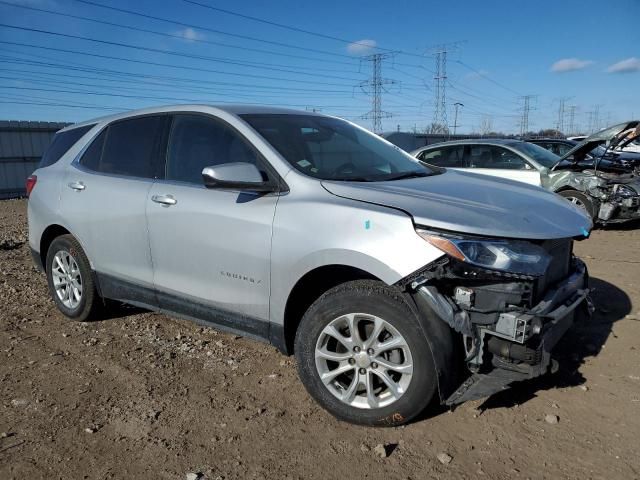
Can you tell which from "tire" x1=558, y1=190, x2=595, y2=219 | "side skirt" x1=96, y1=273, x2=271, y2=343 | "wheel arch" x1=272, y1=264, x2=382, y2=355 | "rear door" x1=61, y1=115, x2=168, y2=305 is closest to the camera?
"wheel arch" x1=272, y1=264, x2=382, y2=355

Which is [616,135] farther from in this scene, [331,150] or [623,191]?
[331,150]

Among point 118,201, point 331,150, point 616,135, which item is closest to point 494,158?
point 616,135

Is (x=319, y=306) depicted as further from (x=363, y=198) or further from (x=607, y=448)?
(x=607, y=448)

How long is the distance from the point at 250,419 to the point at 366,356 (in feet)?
2.63

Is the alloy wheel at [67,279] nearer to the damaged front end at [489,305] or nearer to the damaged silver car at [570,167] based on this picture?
the damaged front end at [489,305]

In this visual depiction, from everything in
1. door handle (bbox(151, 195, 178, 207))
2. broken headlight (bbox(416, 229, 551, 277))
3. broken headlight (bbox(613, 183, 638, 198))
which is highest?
door handle (bbox(151, 195, 178, 207))

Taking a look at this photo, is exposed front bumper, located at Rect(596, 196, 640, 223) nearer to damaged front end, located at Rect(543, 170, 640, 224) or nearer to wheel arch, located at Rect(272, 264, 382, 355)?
damaged front end, located at Rect(543, 170, 640, 224)

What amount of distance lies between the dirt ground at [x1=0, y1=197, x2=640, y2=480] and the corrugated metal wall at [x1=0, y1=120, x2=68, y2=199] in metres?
15.2

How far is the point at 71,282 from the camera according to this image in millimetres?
4676

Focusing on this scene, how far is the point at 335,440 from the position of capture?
2.86m

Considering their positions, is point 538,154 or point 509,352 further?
point 538,154

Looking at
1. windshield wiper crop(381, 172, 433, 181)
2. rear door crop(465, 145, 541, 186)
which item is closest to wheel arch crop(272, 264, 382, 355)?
windshield wiper crop(381, 172, 433, 181)

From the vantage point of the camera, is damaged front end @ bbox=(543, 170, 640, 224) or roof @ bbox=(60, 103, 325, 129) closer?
roof @ bbox=(60, 103, 325, 129)

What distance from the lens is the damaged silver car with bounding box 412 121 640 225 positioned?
836 centimetres
